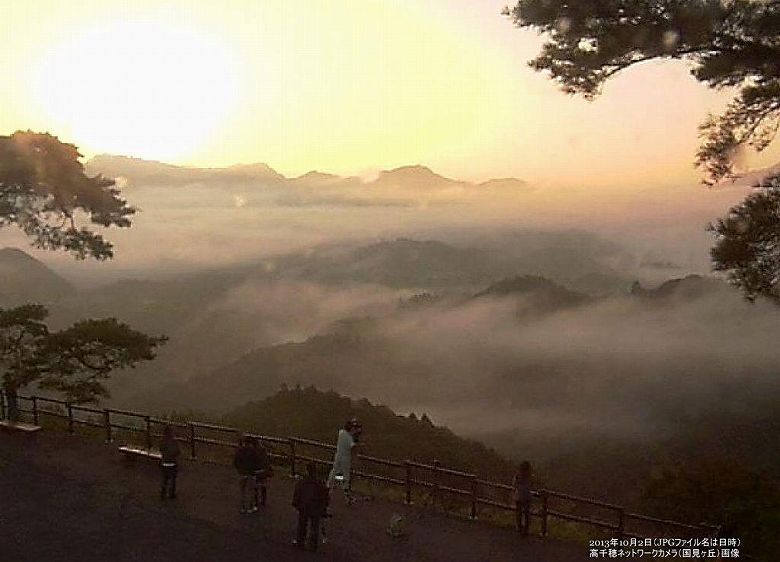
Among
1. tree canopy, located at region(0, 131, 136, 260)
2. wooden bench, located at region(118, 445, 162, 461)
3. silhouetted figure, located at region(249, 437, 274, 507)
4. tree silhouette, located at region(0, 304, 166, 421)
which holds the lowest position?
wooden bench, located at region(118, 445, 162, 461)

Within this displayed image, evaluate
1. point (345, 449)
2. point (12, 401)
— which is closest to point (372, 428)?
point (12, 401)

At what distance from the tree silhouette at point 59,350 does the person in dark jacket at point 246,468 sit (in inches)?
293

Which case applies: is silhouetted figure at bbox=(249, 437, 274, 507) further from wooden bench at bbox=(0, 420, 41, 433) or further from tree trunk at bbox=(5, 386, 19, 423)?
tree trunk at bbox=(5, 386, 19, 423)

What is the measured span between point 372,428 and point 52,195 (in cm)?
6066

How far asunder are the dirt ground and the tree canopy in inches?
266

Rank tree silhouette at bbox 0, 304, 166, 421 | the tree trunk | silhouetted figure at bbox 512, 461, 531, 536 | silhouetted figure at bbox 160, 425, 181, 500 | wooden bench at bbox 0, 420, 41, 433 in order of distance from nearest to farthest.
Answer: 1. silhouetted figure at bbox 512, 461, 531, 536
2. silhouetted figure at bbox 160, 425, 181, 500
3. wooden bench at bbox 0, 420, 41, 433
4. the tree trunk
5. tree silhouette at bbox 0, 304, 166, 421

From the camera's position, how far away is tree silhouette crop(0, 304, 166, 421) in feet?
58.0

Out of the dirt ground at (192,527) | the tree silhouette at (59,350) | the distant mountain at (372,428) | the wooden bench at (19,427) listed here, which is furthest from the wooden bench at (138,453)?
the distant mountain at (372,428)

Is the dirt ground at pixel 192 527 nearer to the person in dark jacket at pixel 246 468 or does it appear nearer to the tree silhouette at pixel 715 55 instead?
the person in dark jacket at pixel 246 468

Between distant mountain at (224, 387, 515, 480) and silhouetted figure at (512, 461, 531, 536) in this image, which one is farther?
distant mountain at (224, 387, 515, 480)

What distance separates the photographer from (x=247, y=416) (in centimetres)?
8294

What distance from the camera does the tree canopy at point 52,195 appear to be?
1778cm

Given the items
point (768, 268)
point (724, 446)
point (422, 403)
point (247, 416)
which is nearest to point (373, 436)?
→ point (247, 416)

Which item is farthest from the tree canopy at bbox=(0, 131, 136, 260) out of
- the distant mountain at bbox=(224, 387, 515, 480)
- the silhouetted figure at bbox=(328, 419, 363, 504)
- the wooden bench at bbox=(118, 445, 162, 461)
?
the distant mountain at bbox=(224, 387, 515, 480)
